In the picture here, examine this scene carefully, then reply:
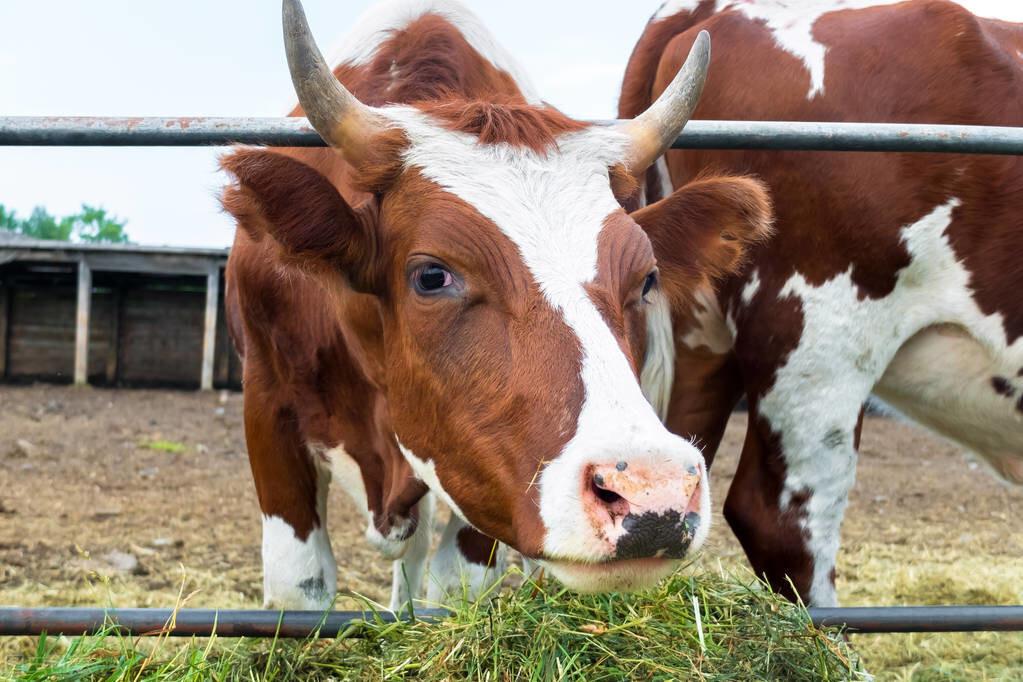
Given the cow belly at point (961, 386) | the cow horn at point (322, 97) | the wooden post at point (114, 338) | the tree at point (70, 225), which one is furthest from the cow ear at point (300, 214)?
the tree at point (70, 225)

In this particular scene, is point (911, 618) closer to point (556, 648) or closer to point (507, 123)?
point (556, 648)

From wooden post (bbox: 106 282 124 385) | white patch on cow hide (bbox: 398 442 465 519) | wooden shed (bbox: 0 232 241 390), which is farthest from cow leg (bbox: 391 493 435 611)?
wooden post (bbox: 106 282 124 385)

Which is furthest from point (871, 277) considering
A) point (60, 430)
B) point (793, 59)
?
point (60, 430)

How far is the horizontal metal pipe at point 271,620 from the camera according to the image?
246 centimetres

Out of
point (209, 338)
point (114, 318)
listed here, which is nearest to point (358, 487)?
point (209, 338)

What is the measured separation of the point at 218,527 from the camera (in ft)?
20.8

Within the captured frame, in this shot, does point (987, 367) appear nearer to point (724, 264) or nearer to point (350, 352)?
point (724, 264)

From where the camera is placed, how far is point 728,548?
236 inches

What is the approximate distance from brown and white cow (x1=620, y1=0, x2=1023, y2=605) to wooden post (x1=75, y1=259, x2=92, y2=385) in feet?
41.6

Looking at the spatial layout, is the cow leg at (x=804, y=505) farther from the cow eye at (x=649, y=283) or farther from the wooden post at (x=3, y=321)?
the wooden post at (x=3, y=321)

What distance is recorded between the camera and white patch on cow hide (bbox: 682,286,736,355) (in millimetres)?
3416

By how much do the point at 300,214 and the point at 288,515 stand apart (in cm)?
135

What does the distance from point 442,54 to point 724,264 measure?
3.59 ft

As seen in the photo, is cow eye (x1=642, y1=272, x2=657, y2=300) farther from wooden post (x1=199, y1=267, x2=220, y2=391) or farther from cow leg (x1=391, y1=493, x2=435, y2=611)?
wooden post (x1=199, y1=267, x2=220, y2=391)
